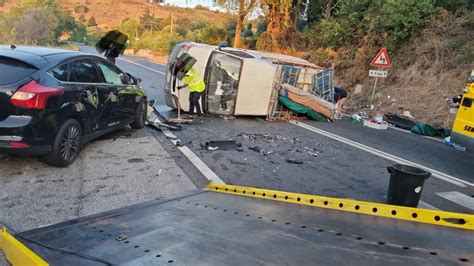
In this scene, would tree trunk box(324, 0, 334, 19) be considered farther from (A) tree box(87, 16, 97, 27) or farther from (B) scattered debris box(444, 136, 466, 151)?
(A) tree box(87, 16, 97, 27)

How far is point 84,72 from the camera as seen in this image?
20.4 ft

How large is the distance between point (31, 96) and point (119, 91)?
2.35 m

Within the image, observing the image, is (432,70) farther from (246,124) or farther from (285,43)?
(285,43)

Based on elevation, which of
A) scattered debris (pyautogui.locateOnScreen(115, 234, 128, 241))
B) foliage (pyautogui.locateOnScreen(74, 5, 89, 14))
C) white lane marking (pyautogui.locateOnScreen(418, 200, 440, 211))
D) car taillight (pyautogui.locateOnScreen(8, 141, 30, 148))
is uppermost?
foliage (pyautogui.locateOnScreen(74, 5, 89, 14))

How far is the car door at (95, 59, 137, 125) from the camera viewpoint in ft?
22.8

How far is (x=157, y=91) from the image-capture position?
617 inches

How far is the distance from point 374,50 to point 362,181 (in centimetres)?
1449

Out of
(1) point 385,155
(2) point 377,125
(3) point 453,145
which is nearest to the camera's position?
(1) point 385,155

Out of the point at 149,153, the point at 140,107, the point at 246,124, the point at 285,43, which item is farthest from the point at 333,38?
the point at 149,153

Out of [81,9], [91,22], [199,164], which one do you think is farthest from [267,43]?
[81,9]

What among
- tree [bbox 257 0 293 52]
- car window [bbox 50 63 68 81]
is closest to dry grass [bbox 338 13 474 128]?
tree [bbox 257 0 293 52]

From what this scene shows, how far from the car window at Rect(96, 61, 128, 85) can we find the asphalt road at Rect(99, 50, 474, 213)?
1.81 metres

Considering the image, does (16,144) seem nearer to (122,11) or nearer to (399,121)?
(399,121)

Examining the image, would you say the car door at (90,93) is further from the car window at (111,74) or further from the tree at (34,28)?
the tree at (34,28)
